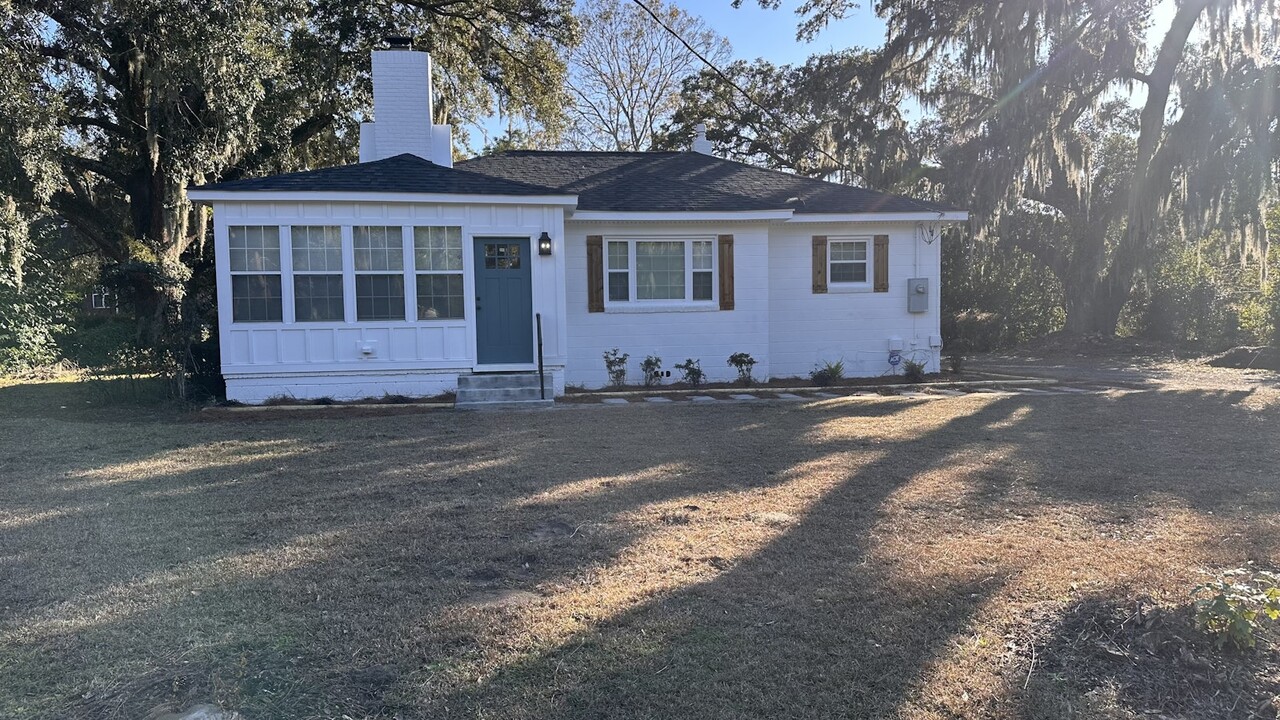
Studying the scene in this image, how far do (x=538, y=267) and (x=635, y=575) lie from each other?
760cm

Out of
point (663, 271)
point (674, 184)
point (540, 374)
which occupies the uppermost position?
point (674, 184)

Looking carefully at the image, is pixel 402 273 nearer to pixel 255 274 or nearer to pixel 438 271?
pixel 438 271

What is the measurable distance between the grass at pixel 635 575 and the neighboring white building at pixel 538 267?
3303mm

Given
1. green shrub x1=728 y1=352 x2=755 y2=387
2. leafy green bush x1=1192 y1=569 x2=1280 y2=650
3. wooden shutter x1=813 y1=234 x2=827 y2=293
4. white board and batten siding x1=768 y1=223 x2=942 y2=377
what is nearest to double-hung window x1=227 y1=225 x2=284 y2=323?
green shrub x1=728 y1=352 x2=755 y2=387

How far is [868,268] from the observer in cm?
1302

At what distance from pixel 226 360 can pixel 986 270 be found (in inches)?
693

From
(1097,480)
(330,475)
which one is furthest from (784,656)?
(330,475)

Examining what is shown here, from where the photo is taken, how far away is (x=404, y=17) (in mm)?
16328

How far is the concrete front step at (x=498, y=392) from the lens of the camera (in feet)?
32.5

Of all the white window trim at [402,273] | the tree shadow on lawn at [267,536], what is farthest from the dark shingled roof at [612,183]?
the tree shadow on lawn at [267,536]

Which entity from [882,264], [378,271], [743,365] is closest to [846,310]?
[882,264]

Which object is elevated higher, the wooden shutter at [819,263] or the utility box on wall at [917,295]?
the wooden shutter at [819,263]

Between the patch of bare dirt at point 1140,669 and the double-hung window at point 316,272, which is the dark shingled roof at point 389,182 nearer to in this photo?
the double-hung window at point 316,272

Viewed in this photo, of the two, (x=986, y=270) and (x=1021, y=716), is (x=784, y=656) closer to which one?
(x=1021, y=716)
